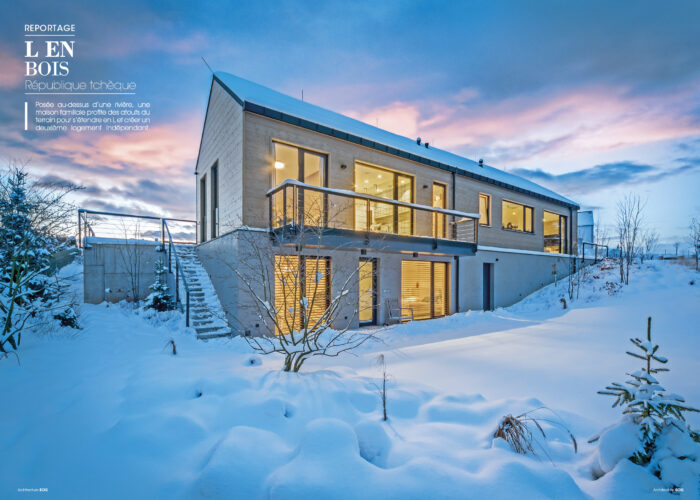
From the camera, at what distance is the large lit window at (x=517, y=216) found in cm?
1432

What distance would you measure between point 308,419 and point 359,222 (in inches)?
289

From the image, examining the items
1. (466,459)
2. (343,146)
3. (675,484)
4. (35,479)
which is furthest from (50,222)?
(675,484)

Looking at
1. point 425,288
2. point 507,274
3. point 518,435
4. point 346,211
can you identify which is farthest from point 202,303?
point 507,274

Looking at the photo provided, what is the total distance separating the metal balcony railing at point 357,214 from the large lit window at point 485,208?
2.08 meters

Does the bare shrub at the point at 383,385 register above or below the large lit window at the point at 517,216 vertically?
below

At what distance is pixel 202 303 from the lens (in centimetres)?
792

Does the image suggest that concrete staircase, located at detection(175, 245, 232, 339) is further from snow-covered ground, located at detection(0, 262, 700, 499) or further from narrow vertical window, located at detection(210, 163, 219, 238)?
snow-covered ground, located at detection(0, 262, 700, 499)

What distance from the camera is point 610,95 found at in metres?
8.41

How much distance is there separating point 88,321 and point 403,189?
10.2 metres

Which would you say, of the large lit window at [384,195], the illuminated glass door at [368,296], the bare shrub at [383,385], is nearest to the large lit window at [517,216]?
the large lit window at [384,195]

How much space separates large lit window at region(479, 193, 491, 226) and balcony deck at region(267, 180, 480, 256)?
7.42 ft

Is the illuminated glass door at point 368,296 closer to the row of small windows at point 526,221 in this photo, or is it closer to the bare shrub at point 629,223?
the row of small windows at point 526,221

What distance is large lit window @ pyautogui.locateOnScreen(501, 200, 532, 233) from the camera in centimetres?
1432

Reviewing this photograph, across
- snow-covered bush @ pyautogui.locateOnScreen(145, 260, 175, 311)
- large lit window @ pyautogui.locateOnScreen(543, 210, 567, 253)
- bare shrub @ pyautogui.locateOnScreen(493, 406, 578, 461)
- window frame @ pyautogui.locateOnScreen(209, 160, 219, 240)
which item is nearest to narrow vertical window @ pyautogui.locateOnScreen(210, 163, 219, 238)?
window frame @ pyautogui.locateOnScreen(209, 160, 219, 240)
